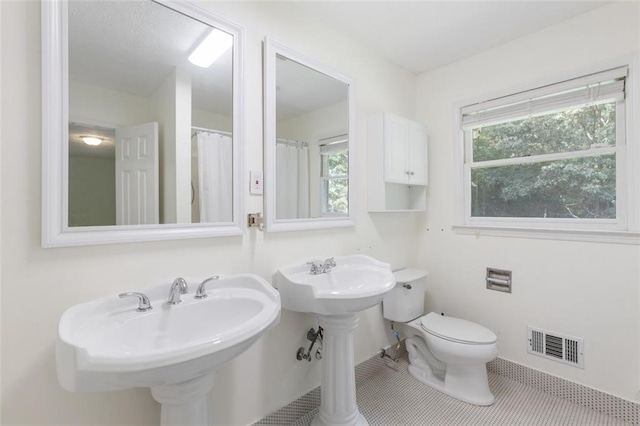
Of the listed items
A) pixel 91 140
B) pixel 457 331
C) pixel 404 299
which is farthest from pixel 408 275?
pixel 91 140

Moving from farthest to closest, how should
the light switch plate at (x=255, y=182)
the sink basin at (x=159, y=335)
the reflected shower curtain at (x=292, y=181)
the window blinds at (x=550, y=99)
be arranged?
the window blinds at (x=550, y=99), the reflected shower curtain at (x=292, y=181), the light switch plate at (x=255, y=182), the sink basin at (x=159, y=335)

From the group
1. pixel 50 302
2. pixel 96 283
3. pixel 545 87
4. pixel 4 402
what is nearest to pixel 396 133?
pixel 545 87

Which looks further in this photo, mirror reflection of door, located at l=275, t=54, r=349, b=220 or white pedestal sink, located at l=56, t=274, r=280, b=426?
mirror reflection of door, located at l=275, t=54, r=349, b=220

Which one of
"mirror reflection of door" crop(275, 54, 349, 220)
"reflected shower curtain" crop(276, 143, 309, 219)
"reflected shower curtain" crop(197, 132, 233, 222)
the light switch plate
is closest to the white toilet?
"mirror reflection of door" crop(275, 54, 349, 220)

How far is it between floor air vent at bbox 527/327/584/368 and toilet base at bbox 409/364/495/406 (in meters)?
0.42

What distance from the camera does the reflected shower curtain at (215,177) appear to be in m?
1.36

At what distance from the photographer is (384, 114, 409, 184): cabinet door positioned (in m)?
2.05

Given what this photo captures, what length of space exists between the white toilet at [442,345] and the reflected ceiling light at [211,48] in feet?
5.80

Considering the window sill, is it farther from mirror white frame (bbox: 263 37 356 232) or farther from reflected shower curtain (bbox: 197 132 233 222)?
reflected shower curtain (bbox: 197 132 233 222)

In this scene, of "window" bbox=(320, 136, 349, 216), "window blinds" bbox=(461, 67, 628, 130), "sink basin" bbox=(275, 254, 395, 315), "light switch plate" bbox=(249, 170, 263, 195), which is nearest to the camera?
"sink basin" bbox=(275, 254, 395, 315)

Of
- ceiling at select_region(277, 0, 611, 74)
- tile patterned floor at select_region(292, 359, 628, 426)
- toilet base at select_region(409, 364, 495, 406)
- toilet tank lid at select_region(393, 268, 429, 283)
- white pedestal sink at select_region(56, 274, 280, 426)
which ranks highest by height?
ceiling at select_region(277, 0, 611, 74)

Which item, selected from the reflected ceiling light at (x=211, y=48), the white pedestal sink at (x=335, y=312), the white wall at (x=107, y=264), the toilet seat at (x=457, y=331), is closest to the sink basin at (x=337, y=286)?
the white pedestal sink at (x=335, y=312)

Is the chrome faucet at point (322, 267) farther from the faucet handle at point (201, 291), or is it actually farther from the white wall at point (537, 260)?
the white wall at point (537, 260)

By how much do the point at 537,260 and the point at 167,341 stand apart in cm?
221
